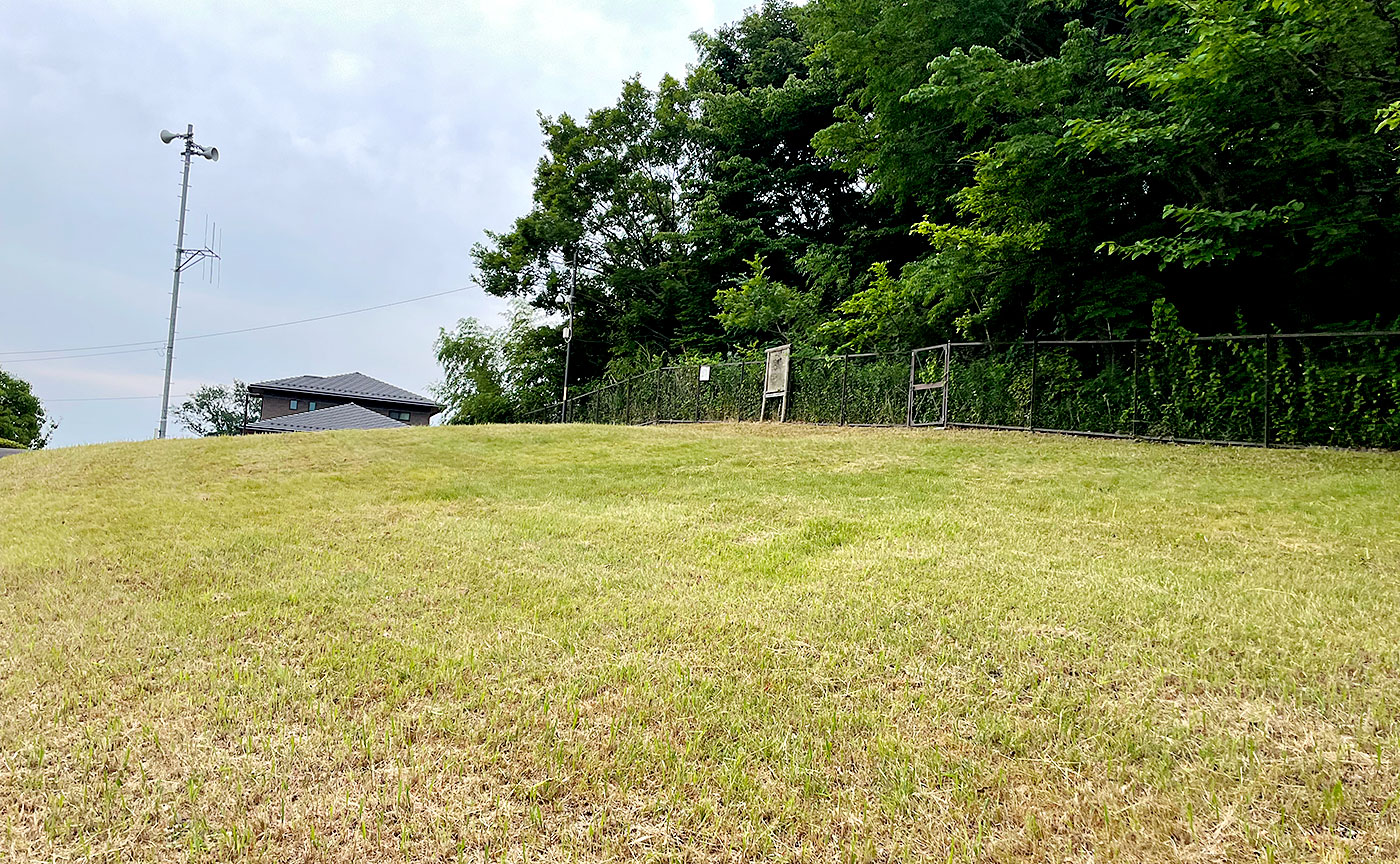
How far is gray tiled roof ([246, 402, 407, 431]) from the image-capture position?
3284 cm

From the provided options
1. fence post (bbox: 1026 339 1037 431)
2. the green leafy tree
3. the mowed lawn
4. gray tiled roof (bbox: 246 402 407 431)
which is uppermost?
the green leafy tree

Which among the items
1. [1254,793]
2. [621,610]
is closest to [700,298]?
[621,610]

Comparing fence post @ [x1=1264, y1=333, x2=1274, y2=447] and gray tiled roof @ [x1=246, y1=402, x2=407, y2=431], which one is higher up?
fence post @ [x1=1264, y1=333, x2=1274, y2=447]

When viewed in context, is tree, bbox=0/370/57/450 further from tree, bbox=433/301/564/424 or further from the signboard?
the signboard

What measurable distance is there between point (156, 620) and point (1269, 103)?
1230 centimetres

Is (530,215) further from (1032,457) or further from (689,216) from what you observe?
(1032,457)

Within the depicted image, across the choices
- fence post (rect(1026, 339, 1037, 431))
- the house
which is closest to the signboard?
fence post (rect(1026, 339, 1037, 431))

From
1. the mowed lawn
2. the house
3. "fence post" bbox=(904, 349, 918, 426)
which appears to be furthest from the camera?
the house

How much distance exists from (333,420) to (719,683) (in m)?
34.9

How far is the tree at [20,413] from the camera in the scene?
42.3m

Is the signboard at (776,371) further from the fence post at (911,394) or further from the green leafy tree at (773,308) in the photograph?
the green leafy tree at (773,308)

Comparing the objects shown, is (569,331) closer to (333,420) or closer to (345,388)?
(333,420)

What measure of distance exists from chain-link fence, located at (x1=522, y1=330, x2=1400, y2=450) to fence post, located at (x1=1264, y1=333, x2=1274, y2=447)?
0.6 inches

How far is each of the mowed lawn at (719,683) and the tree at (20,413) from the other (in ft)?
162
